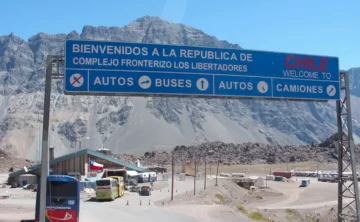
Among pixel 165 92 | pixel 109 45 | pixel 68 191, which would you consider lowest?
pixel 68 191

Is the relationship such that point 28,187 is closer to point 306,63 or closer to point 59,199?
point 59,199

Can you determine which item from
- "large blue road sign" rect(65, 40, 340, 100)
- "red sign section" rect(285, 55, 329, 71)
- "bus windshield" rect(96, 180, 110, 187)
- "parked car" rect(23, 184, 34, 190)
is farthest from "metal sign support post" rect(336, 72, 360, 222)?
"parked car" rect(23, 184, 34, 190)

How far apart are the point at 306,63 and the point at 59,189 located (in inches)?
471

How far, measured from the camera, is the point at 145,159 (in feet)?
527

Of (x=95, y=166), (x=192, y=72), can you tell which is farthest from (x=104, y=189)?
(x=192, y=72)

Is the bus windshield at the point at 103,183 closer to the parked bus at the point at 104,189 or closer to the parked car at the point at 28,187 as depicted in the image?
the parked bus at the point at 104,189

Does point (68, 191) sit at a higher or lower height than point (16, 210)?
higher

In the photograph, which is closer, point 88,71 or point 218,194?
point 88,71

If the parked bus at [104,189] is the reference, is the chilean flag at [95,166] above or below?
above

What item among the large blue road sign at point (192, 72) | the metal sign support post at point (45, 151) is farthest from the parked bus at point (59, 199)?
the large blue road sign at point (192, 72)

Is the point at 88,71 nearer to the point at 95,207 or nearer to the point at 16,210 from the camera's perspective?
the point at 16,210

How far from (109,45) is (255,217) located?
25333 millimetres

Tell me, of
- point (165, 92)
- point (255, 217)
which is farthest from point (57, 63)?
point (255, 217)

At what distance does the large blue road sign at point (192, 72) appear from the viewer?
690 inches
